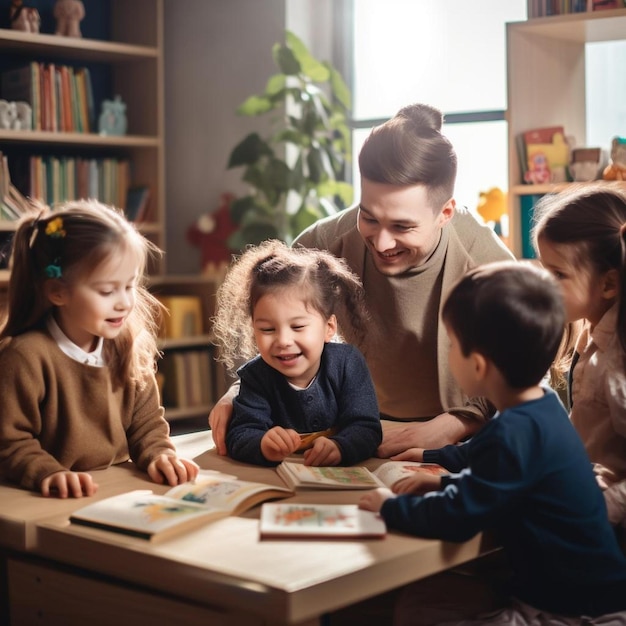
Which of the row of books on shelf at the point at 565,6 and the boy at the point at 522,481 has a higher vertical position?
the row of books on shelf at the point at 565,6

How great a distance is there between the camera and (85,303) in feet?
6.00

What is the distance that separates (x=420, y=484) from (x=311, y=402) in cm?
43

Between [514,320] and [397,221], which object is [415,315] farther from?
[514,320]

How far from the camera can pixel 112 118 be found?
4.78 metres

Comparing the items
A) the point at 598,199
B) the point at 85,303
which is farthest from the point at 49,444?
the point at 598,199

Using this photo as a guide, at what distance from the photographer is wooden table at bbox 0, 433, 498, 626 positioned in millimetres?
1280

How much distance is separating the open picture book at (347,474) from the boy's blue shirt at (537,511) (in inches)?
9.2

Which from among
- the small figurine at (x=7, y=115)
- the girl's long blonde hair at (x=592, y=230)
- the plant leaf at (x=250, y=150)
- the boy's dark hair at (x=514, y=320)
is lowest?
the boy's dark hair at (x=514, y=320)

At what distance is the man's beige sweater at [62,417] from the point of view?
5.88ft

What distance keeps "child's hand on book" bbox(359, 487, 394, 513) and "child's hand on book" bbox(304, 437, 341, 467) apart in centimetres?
31

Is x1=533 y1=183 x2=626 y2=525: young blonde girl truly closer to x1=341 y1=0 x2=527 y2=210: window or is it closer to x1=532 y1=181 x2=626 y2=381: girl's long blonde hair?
x1=532 y1=181 x2=626 y2=381: girl's long blonde hair

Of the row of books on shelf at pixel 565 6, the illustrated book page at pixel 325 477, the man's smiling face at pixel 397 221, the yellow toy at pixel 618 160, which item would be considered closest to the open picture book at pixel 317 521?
the illustrated book page at pixel 325 477

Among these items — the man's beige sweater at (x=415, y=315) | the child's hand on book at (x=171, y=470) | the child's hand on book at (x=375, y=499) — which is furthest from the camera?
the man's beige sweater at (x=415, y=315)

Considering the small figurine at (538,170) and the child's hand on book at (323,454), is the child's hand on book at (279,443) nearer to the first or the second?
the child's hand on book at (323,454)
